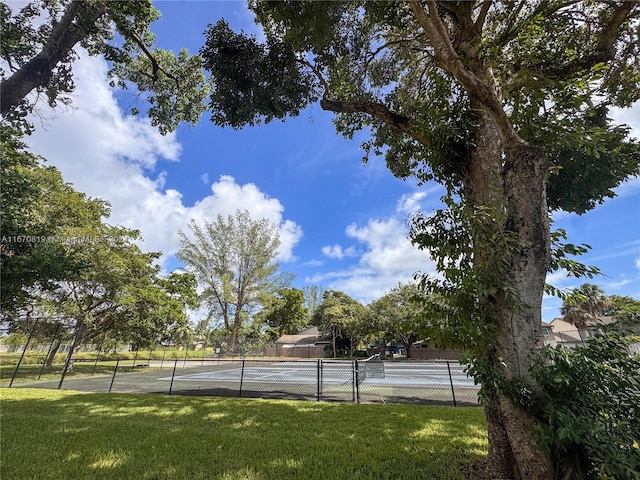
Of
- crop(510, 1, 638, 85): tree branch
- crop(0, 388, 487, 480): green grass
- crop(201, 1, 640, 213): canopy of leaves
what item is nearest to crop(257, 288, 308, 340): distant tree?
crop(0, 388, 487, 480): green grass

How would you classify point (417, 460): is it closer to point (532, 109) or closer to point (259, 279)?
point (532, 109)

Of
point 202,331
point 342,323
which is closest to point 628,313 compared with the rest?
point 342,323

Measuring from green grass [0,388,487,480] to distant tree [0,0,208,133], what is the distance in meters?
5.80

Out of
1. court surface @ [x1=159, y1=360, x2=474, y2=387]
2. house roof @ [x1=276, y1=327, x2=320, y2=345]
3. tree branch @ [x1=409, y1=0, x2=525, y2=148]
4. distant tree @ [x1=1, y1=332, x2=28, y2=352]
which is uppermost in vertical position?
tree branch @ [x1=409, y1=0, x2=525, y2=148]

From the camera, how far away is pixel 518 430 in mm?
2547

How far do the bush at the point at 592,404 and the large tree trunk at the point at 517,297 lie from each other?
0.20 meters

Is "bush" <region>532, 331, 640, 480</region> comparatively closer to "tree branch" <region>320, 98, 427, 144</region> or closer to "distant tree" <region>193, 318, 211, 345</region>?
"tree branch" <region>320, 98, 427, 144</region>

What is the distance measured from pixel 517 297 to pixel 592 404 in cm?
87

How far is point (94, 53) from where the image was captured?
23.4 feet

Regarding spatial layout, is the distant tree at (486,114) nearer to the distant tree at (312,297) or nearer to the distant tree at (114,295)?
the distant tree at (114,295)

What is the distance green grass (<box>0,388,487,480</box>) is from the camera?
3.29m

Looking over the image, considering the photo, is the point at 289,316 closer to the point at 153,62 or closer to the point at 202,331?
Answer: the point at 202,331

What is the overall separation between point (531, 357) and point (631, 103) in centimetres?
570

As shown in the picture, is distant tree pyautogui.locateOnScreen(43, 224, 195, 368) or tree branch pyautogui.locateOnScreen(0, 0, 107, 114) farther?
distant tree pyautogui.locateOnScreen(43, 224, 195, 368)
